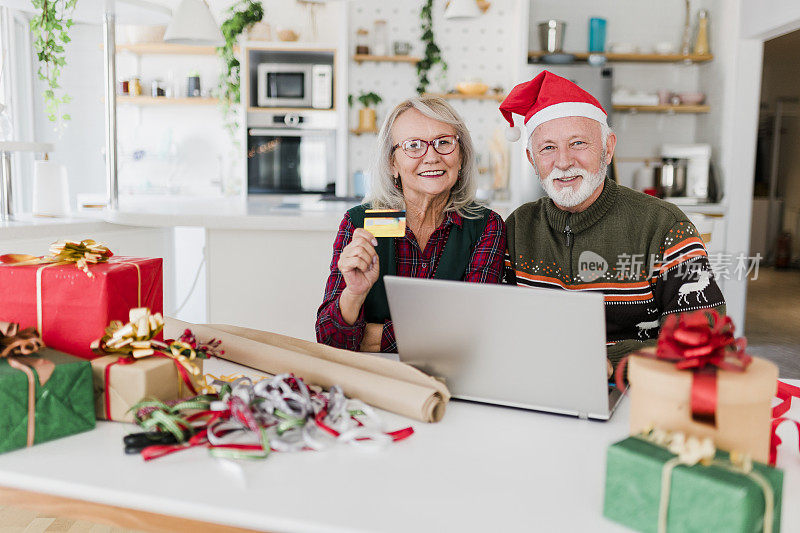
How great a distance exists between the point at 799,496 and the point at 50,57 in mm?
2998

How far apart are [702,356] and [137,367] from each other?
30.6 inches

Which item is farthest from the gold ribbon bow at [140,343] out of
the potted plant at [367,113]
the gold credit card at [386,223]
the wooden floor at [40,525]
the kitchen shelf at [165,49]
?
the kitchen shelf at [165,49]

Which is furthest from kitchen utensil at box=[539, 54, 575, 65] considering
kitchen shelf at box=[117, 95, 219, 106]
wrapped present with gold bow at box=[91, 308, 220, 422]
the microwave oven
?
wrapped present with gold bow at box=[91, 308, 220, 422]

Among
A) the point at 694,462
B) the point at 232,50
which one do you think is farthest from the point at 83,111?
the point at 694,462

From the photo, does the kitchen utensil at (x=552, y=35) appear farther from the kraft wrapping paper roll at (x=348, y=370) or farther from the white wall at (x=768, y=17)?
the kraft wrapping paper roll at (x=348, y=370)

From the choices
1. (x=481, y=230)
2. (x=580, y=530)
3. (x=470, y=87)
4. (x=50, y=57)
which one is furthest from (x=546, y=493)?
(x=470, y=87)

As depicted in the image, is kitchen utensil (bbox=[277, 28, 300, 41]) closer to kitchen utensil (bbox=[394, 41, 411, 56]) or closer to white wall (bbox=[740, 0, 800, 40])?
kitchen utensil (bbox=[394, 41, 411, 56])

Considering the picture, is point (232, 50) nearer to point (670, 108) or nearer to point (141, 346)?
point (670, 108)

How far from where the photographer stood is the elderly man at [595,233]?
1.63 meters

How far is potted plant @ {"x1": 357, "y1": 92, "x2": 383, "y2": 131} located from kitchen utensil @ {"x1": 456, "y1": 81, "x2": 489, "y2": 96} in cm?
63

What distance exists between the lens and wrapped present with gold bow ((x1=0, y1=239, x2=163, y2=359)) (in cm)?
108

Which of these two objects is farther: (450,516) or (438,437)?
(438,437)

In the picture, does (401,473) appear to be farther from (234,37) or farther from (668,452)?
(234,37)

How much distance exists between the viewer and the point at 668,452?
0.71 meters
